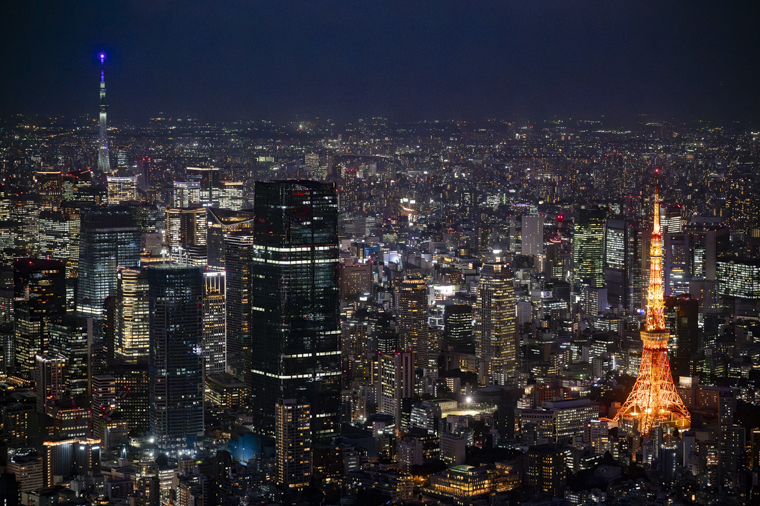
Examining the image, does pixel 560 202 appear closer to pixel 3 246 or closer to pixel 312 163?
pixel 312 163

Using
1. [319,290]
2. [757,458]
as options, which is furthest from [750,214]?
[319,290]

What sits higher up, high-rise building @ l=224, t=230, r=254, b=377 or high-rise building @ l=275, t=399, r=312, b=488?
high-rise building @ l=224, t=230, r=254, b=377

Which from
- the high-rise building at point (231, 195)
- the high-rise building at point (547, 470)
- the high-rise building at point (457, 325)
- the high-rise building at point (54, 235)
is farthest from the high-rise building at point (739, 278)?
the high-rise building at point (54, 235)

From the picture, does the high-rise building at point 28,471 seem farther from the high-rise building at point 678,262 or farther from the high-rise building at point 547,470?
the high-rise building at point 678,262

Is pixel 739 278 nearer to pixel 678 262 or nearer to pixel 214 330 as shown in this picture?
pixel 678 262

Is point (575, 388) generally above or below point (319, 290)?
below

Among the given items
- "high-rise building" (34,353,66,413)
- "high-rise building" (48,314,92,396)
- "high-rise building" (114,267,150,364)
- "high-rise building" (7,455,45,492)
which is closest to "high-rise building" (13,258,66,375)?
"high-rise building" (48,314,92,396)

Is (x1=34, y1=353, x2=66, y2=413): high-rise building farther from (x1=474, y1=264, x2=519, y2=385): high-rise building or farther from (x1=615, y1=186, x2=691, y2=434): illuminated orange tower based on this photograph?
(x1=615, y1=186, x2=691, y2=434): illuminated orange tower
